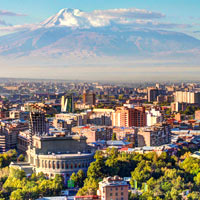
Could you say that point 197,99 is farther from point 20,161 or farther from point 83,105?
point 20,161

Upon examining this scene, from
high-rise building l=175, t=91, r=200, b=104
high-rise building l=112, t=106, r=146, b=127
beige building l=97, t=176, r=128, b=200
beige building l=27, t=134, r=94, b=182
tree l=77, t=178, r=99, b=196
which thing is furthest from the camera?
high-rise building l=175, t=91, r=200, b=104

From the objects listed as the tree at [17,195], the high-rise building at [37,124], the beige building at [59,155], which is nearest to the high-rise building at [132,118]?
the high-rise building at [37,124]

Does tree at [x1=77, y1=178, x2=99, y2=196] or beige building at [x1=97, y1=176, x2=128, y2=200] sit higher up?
beige building at [x1=97, y1=176, x2=128, y2=200]

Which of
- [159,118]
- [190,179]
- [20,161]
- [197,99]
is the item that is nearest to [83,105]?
[197,99]

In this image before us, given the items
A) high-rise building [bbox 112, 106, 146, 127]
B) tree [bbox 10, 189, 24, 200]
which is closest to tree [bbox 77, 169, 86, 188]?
tree [bbox 10, 189, 24, 200]

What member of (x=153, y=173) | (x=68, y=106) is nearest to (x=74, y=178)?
(x=153, y=173)

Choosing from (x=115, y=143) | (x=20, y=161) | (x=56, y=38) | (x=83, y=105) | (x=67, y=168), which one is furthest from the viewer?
(x=56, y=38)

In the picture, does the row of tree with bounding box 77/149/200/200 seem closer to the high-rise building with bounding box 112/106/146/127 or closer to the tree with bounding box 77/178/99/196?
the tree with bounding box 77/178/99/196

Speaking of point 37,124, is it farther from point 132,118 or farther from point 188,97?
point 188,97
